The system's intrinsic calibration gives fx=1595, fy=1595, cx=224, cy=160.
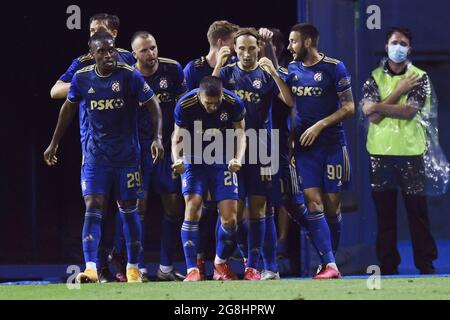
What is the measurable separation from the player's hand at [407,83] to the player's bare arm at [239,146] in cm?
191

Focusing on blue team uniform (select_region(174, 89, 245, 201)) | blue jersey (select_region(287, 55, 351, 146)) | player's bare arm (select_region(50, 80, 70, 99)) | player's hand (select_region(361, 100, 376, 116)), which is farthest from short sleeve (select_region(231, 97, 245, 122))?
player's hand (select_region(361, 100, 376, 116))

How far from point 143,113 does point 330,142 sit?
1.54 m

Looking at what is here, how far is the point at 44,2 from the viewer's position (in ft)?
46.8

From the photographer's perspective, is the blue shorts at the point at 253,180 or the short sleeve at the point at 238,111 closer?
the short sleeve at the point at 238,111

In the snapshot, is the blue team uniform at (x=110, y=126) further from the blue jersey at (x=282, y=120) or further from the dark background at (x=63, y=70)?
the dark background at (x=63, y=70)

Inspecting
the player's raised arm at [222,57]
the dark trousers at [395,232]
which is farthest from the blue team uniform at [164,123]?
the dark trousers at [395,232]

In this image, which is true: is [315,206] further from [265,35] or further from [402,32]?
[402,32]

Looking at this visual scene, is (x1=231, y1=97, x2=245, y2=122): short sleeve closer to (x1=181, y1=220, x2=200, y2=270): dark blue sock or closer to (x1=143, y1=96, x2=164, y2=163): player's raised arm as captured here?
(x1=143, y1=96, x2=164, y2=163): player's raised arm

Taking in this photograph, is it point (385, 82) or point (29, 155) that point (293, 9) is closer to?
point (385, 82)

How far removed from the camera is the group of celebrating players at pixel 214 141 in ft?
40.0

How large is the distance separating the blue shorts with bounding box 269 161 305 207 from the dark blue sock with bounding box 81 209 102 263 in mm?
1633

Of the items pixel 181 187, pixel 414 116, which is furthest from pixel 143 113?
pixel 414 116

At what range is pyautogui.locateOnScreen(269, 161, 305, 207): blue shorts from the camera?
13062 millimetres

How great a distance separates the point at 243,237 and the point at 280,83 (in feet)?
4.37
